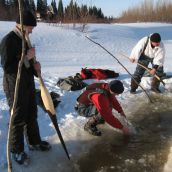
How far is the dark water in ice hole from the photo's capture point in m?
4.47

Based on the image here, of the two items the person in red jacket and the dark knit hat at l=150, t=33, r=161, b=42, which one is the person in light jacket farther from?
the person in red jacket

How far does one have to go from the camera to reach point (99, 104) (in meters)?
5.04

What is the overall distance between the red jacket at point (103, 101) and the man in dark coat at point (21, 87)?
0.97 metres

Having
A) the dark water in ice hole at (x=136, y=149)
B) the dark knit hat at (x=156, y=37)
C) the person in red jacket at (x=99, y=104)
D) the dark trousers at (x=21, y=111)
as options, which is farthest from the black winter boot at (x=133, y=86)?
the dark trousers at (x=21, y=111)

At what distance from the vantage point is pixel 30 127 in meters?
4.57

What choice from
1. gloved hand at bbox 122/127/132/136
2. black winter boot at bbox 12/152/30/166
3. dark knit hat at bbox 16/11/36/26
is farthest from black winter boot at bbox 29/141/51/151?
dark knit hat at bbox 16/11/36/26

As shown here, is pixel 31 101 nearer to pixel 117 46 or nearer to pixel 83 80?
pixel 83 80

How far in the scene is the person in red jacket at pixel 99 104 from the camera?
502 cm

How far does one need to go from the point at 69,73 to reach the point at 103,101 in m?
4.07

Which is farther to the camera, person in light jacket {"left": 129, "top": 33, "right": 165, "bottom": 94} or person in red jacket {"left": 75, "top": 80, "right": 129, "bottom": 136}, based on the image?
person in light jacket {"left": 129, "top": 33, "right": 165, "bottom": 94}

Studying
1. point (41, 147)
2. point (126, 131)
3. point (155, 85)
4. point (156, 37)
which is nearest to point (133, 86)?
point (155, 85)

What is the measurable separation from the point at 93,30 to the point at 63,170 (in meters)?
13.8

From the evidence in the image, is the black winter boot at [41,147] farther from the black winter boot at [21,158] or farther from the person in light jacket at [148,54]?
the person in light jacket at [148,54]

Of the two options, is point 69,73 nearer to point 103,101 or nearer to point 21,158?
point 103,101
